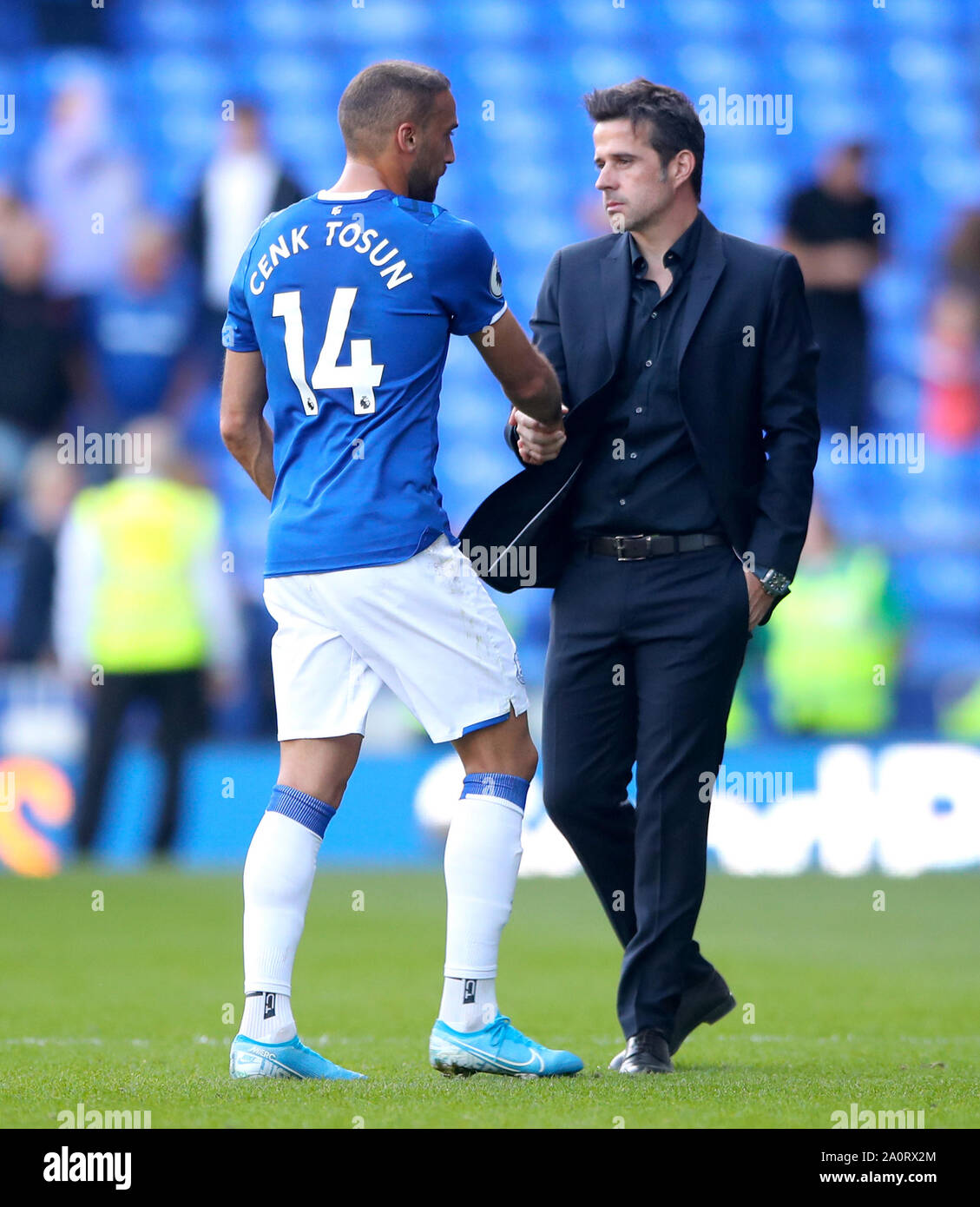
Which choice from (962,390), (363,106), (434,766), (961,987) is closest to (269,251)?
(363,106)

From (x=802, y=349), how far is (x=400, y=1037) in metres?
2.03

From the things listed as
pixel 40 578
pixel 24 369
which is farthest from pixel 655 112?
pixel 24 369

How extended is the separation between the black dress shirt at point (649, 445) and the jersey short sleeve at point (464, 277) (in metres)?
0.65

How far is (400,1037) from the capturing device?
4875mm

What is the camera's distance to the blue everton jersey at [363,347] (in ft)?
12.1

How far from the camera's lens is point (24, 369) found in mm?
11961

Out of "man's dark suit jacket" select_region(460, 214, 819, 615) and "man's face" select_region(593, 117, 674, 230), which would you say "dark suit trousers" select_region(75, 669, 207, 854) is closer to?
"man's dark suit jacket" select_region(460, 214, 819, 615)

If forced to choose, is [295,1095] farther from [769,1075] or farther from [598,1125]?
[769,1075]

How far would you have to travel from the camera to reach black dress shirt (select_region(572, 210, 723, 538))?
424cm

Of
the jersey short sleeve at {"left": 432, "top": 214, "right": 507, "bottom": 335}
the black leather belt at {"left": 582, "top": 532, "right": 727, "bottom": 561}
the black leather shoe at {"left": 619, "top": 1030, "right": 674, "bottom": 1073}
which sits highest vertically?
the jersey short sleeve at {"left": 432, "top": 214, "right": 507, "bottom": 335}

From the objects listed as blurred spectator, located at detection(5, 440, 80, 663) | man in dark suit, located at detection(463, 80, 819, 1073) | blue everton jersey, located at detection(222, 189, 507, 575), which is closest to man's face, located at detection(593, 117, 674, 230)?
man in dark suit, located at detection(463, 80, 819, 1073)

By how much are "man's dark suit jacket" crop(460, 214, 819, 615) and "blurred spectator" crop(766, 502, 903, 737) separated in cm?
581

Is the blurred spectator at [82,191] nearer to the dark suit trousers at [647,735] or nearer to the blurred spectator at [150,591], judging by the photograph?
the blurred spectator at [150,591]

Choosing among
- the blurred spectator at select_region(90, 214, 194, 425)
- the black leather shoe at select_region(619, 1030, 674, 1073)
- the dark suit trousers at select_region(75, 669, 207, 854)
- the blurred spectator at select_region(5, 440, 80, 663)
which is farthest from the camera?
the blurred spectator at select_region(90, 214, 194, 425)
